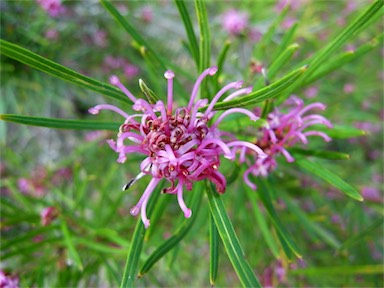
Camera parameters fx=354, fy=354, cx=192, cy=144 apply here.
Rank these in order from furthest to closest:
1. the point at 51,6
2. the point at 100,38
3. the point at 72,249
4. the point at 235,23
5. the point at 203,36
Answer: the point at 100,38
the point at 235,23
the point at 51,6
the point at 72,249
the point at 203,36

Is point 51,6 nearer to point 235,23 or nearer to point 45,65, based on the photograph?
point 235,23

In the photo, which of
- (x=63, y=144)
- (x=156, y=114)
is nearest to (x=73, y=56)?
(x=63, y=144)

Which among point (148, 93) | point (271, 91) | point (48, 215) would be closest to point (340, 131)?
point (271, 91)

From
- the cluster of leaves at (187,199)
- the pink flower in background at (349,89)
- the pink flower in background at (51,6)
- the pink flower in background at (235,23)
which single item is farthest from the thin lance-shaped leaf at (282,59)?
the pink flower in background at (349,89)

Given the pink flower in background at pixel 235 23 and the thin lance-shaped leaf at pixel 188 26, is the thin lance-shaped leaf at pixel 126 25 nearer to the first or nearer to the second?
the thin lance-shaped leaf at pixel 188 26

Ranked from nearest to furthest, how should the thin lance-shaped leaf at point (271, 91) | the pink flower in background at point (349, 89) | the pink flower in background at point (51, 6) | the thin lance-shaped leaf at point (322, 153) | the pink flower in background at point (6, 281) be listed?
the thin lance-shaped leaf at point (271, 91) < the thin lance-shaped leaf at point (322, 153) < the pink flower in background at point (6, 281) < the pink flower in background at point (51, 6) < the pink flower in background at point (349, 89)

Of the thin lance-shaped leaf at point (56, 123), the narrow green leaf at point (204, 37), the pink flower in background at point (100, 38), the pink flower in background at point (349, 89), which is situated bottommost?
the thin lance-shaped leaf at point (56, 123)

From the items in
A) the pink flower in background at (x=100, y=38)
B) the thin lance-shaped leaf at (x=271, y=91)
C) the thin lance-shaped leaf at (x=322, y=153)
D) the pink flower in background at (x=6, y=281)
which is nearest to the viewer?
the thin lance-shaped leaf at (x=271, y=91)
